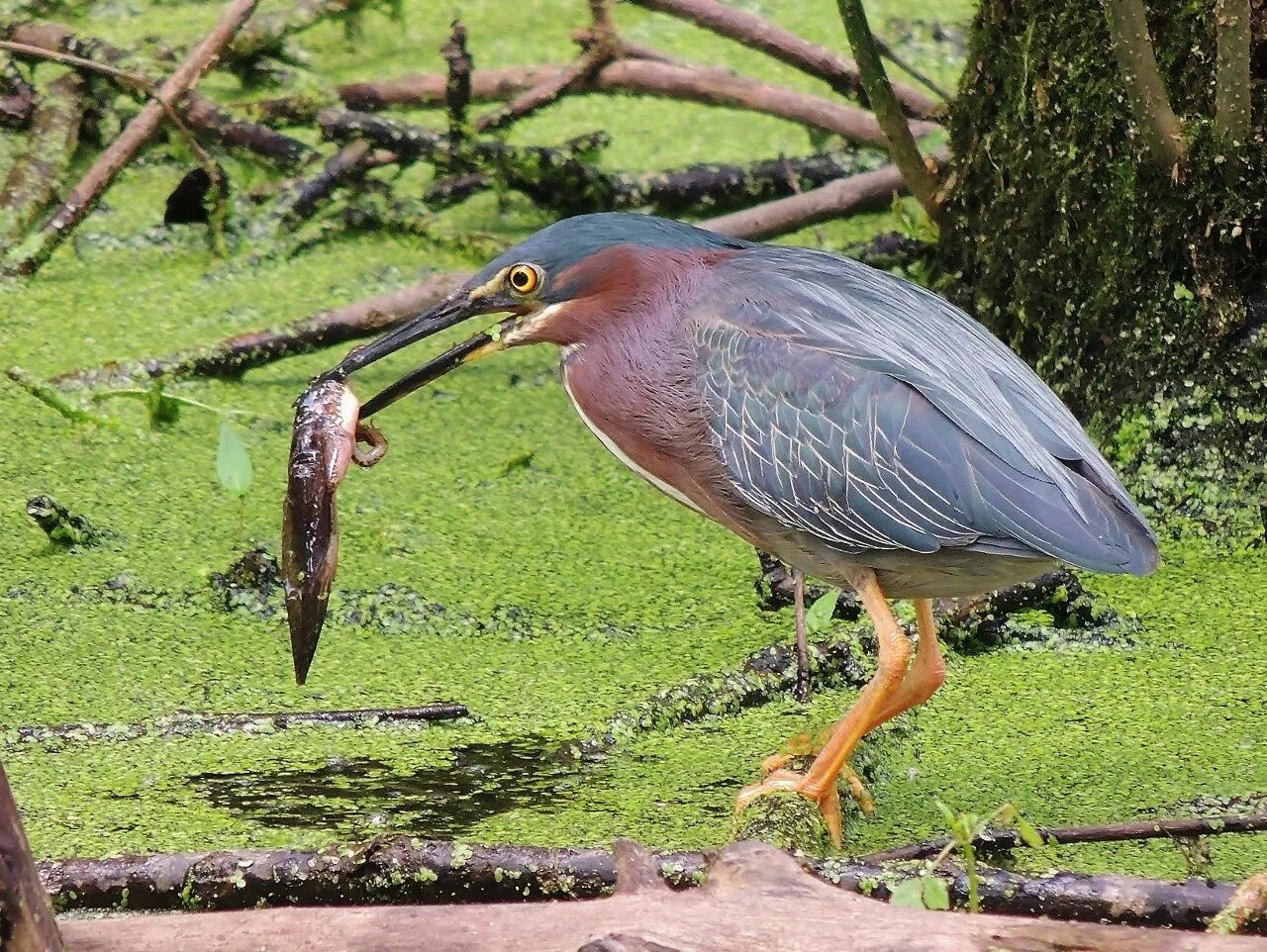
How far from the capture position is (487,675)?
10.1 ft

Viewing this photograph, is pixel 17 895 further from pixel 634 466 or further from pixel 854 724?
pixel 634 466

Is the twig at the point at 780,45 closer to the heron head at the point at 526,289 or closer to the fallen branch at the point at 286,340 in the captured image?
the fallen branch at the point at 286,340

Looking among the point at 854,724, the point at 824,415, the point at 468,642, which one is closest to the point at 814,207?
the point at 468,642

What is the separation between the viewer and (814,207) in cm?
461

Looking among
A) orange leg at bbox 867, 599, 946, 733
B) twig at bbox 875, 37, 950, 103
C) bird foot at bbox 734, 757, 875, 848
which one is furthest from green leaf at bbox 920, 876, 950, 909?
twig at bbox 875, 37, 950, 103

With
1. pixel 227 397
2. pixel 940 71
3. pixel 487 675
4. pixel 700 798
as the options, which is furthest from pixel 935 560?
pixel 940 71

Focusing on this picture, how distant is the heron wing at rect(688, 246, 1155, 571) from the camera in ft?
8.35

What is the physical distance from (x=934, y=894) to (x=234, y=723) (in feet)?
4.59

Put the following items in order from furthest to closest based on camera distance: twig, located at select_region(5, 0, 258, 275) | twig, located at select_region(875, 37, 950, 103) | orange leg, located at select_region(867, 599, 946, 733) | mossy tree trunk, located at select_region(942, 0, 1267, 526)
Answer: twig, located at select_region(5, 0, 258, 275) → twig, located at select_region(875, 37, 950, 103) → mossy tree trunk, located at select_region(942, 0, 1267, 526) → orange leg, located at select_region(867, 599, 946, 733)

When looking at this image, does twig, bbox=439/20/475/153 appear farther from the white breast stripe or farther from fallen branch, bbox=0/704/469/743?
fallen branch, bbox=0/704/469/743

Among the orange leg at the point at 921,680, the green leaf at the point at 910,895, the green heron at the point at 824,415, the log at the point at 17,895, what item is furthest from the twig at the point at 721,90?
the log at the point at 17,895

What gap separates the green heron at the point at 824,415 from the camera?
8.43 ft

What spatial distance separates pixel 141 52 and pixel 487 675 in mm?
2995

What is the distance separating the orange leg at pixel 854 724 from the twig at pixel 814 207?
1.98 metres
